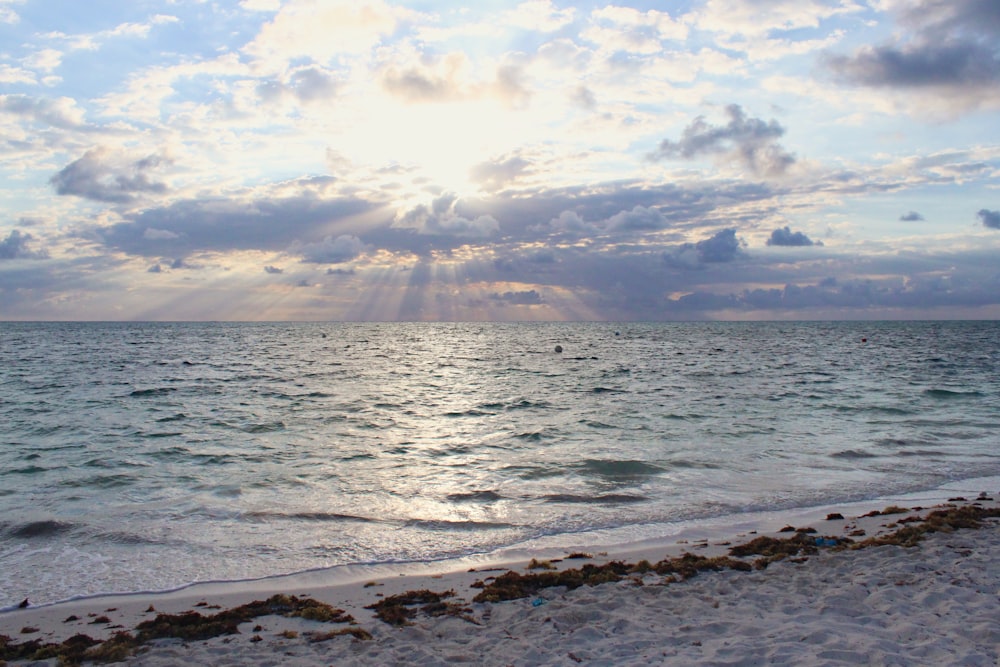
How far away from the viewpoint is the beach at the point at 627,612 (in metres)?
6.78

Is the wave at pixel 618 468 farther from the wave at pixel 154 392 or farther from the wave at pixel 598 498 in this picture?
the wave at pixel 154 392

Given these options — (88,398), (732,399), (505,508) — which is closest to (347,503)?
(505,508)

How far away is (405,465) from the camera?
18047 millimetres

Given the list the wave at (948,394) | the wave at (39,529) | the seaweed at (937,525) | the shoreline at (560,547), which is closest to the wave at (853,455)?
the shoreline at (560,547)

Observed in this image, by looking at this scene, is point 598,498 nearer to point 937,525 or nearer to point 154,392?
point 937,525

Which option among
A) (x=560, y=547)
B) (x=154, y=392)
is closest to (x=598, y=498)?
(x=560, y=547)

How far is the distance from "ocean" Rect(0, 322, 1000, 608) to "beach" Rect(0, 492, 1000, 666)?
1.26 m

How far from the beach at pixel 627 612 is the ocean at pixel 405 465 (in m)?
1.26

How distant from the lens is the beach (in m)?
6.78

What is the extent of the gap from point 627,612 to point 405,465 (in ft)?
36.2

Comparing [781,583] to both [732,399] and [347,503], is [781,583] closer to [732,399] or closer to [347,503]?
[347,503]

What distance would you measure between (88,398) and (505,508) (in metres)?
29.2

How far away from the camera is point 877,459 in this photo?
18.5 m

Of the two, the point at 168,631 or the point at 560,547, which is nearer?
the point at 168,631
